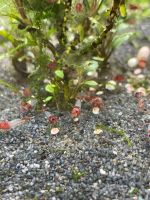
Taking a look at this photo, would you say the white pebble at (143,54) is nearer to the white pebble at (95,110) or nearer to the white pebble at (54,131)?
the white pebble at (95,110)

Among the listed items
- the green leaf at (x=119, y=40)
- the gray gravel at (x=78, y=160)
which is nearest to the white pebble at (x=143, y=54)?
the green leaf at (x=119, y=40)

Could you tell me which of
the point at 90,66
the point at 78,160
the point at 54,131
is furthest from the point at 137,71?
the point at 78,160

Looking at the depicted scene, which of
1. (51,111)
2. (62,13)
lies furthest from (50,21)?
(51,111)

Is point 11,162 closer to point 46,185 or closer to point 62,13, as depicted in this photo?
point 46,185

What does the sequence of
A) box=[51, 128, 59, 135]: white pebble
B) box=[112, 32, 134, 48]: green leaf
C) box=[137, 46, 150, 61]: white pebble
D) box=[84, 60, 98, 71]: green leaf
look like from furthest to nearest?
box=[137, 46, 150, 61]: white pebble → box=[112, 32, 134, 48]: green leaf → box=[84, 60, 98, 71]: green leaf → box=[51, 128, 59, 135]: white pebble

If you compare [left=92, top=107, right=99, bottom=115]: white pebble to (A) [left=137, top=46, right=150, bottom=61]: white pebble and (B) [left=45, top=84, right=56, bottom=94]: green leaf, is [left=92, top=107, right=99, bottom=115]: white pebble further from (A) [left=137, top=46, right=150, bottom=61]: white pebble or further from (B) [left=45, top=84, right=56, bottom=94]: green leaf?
(A) [left=137, top=46, right=150, bottom=61]: white pebble

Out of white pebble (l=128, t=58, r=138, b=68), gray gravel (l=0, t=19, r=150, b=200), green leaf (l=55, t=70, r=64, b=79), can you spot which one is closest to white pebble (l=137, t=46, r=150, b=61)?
white pebble (l=128, t=58, r=138, b=68)

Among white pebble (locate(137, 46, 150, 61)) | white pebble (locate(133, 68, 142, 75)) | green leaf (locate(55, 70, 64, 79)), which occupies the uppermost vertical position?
white pebble (locate(137, 46, 150, 61))
